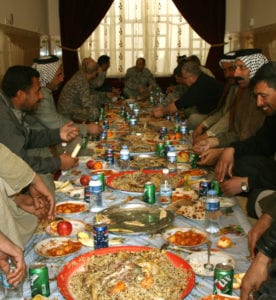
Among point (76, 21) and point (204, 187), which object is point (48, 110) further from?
point (76, 21)

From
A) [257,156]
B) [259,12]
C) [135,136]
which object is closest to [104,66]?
[259,12]

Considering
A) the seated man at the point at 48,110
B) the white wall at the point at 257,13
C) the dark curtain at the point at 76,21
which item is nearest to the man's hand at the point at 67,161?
the seated man at the point at 48,110

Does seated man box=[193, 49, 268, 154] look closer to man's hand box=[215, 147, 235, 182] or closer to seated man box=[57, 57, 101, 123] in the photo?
man's hand box=[215, 147, 235, 182]

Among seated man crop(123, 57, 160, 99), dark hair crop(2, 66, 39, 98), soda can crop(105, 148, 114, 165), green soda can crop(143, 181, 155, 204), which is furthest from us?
seated man crop(123, 57, 160, 99)

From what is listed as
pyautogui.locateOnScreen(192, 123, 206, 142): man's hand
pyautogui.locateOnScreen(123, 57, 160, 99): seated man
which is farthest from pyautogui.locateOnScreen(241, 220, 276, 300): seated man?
pyautogui.locateOnScreen(123, 57, 160, 99): seated man

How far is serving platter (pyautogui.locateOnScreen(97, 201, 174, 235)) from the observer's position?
1732 millimetres

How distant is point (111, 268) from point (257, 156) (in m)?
1.95

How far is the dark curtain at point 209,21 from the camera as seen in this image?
26.3 ft

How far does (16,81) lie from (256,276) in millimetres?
1946

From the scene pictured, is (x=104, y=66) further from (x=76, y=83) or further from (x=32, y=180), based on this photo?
(x=32, y=180)

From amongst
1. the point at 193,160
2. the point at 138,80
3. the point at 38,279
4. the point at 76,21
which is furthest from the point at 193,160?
the point at 76,21

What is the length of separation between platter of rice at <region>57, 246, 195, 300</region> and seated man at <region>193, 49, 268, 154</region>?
1668 millimetres

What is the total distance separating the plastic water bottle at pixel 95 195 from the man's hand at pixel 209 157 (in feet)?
3.04

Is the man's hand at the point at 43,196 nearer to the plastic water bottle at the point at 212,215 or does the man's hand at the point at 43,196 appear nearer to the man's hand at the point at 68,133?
the plastic water bottle at the point at 212,215
